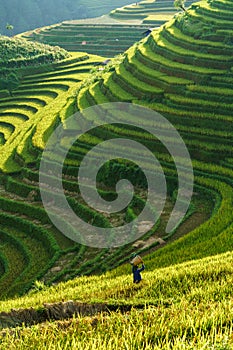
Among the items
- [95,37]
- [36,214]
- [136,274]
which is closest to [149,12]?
[95,37]

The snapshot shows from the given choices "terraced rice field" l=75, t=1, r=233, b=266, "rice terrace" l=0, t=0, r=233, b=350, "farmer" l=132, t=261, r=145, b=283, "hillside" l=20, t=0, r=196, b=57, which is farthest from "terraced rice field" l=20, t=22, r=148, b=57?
"farmer" l=132, t=261, r=145, b=283

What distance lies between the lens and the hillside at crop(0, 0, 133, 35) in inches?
5531

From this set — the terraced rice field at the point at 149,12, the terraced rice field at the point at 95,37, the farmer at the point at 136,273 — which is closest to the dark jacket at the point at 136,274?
the farmer at the point at 136,273

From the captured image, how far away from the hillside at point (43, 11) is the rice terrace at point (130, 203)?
347 feet

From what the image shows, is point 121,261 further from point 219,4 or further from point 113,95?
point 219,4

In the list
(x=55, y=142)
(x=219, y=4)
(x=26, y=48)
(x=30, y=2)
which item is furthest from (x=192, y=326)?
(x=30, y=2)

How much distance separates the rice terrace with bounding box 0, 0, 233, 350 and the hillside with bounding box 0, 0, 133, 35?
106 m

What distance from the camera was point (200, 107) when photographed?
86.3ft

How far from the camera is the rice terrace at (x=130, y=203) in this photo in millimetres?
8508

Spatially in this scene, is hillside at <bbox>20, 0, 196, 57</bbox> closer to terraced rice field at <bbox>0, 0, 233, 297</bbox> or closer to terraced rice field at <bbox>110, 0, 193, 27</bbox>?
terraced rice field at <bbox>110, 0, 193, 27</bbox>

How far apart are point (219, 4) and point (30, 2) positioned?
127m

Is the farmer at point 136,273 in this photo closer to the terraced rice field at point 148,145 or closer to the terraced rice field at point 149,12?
the terraced rice field at point 148,145

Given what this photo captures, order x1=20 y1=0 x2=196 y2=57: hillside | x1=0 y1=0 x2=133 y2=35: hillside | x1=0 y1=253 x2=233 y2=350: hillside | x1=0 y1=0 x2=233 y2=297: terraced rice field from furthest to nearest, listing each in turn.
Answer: x1=0 y1=0 x2=133 y2=35: hillside → x1=20 y1=0 x2=196 y2=57: hillside → x1=0 y1=0 x2=233 y2=297: terraced rice field → x1=0 y1=253 x2=233 y2=350: hillside

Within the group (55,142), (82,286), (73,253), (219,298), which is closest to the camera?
(219,298)
